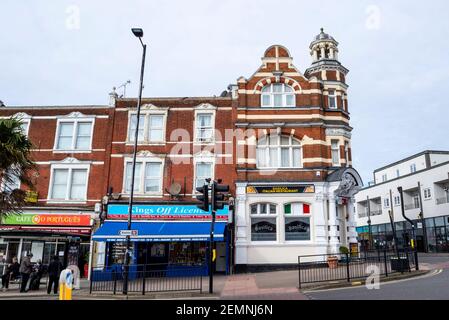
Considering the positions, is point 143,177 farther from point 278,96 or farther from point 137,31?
point 137,31

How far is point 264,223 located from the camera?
22938mm

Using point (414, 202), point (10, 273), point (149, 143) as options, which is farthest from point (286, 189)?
point (414, 202)

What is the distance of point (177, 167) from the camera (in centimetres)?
2428

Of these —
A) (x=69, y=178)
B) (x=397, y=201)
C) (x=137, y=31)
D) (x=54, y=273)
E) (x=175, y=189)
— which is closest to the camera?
(x=137, y=31)

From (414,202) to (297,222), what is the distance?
112 ft

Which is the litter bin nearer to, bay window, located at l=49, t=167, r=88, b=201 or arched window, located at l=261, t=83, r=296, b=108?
arched window, located at l=261, t=83, r=296, b=108

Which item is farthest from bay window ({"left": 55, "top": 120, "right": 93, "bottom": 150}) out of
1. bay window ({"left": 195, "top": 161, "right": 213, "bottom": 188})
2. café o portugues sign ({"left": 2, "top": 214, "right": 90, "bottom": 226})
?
bay window ({"left": 195, "top": 161, "right": 213, "bottom": 188})

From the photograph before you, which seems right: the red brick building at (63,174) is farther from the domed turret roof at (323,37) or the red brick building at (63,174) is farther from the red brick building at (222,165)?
the domed turret roof at (323,37)

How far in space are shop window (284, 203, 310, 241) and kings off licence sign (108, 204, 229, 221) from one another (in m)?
3.78

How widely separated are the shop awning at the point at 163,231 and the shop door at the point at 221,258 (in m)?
1.94
